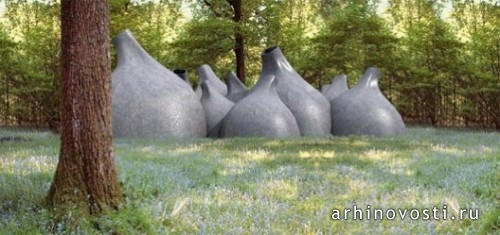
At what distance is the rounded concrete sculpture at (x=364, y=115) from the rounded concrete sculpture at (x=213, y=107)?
3905mm

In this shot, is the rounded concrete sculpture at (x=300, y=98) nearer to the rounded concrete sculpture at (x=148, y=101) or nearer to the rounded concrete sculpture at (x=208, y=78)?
the rounded concrete sculpture at (x=148, y=101)

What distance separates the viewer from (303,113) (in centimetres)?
2188

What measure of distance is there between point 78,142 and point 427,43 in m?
28.1

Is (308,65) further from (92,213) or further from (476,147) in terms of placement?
(92,213)

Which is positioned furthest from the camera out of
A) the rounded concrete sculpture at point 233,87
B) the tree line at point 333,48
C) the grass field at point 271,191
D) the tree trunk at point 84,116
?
the tree line at point 333,48

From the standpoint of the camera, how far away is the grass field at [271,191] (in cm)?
657

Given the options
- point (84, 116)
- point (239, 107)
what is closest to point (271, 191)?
point (84, 116)

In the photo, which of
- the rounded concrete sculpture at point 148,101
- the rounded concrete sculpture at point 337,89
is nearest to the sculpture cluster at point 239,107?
the rounded concrete sculpture at point 148,101

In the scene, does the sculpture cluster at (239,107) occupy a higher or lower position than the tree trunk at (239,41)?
lower

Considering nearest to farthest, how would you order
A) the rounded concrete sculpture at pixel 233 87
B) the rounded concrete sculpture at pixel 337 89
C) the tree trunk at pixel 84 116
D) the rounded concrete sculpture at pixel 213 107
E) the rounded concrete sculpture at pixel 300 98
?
the tree trunk at pixel 84 116
the rounded concrete sculpture at pixel 300 98
the rounded concrete sculpture at pixel 213 107
the rounded concrete sculpture at pixel 233 87
the rounded concrete sculpture at pixel 337 89

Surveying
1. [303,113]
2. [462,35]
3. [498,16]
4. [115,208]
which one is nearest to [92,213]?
[115,208]

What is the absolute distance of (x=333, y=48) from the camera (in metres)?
35.6

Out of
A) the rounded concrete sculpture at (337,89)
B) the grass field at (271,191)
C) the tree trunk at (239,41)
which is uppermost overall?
the tree trunk at (239,41)

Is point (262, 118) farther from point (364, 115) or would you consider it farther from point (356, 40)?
point (356, 40)
